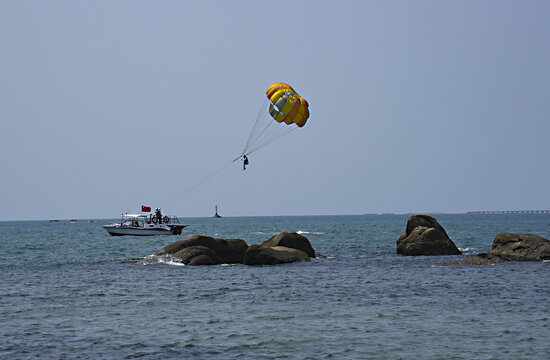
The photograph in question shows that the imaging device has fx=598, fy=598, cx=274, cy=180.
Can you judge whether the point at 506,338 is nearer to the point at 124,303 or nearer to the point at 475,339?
the point at 475,339

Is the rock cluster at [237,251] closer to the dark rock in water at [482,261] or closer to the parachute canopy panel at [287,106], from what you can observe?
the parachute canopy panel at [287,106]

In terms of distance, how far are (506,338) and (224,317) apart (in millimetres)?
7772

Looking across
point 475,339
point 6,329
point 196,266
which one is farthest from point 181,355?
point 196,266

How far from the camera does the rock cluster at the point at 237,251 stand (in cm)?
3281

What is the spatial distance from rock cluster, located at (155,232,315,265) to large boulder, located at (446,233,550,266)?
913cm

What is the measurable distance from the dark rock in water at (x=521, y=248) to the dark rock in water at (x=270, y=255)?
34.9 feet

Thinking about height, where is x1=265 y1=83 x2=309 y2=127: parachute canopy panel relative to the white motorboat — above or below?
above

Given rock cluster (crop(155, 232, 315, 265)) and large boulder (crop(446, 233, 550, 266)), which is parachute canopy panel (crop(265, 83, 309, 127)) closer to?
rock cluster (crop(155, 232, 315, 265))

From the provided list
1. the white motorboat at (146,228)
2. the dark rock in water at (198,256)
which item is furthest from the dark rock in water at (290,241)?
the white motorboat at (146,228)

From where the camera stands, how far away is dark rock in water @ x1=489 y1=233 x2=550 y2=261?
30812 mm

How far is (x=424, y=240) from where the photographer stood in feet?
126

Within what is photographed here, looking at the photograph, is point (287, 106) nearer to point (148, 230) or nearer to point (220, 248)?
point (220, 248)

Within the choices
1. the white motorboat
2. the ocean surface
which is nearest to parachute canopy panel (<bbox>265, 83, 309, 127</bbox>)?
→ the ocean surface

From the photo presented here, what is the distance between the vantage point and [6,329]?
15953mm
